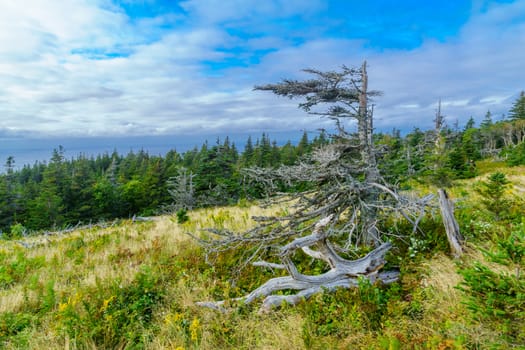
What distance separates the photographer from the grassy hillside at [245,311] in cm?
277

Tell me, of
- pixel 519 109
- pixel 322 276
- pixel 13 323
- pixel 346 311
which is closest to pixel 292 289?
pixel 322 276

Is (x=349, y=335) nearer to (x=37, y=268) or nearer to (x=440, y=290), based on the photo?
(x=440, y=290)

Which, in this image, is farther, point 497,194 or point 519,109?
point 519,109

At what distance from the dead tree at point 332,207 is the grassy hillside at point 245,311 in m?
0.34

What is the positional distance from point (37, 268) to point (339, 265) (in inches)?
271

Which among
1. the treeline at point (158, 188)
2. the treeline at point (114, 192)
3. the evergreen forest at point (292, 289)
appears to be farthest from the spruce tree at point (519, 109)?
the evergreen forest at point (292, 289)

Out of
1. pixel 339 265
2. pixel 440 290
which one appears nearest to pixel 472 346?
pixel 440 290

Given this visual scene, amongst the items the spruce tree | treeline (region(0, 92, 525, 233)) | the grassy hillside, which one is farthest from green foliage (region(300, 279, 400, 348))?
the spruce tree

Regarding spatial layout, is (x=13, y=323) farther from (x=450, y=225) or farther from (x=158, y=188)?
(x=158, y=188)

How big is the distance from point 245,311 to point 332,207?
8.12ft

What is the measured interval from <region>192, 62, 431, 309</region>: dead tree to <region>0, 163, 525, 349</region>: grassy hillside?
336 millimetres

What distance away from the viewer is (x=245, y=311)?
12.6 feet

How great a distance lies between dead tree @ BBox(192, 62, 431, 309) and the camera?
4.08 m

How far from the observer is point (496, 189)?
218 inches
